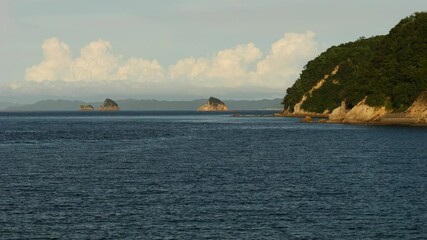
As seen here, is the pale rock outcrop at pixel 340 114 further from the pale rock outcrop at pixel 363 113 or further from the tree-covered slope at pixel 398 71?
the tree-covered slope at pixel 398 71

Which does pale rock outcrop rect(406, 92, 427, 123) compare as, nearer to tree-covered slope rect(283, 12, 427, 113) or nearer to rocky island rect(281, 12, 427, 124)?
rocky island rect(281, 12, 427, 124)

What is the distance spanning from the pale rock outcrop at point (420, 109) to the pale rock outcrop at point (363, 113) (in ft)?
37.2

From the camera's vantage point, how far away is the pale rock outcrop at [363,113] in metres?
164

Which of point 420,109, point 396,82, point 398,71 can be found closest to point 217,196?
point 420,109

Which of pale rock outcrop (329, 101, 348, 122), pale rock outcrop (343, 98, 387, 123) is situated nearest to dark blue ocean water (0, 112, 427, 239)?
pale rock outcrop (343, 98, 387, 123)

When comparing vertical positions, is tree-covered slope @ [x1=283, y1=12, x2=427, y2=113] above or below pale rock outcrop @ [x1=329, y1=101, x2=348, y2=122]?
above

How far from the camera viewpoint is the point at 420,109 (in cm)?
14850

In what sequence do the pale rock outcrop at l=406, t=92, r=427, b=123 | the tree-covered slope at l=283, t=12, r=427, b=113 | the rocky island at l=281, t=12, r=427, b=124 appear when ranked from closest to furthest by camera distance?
the pale rock outcrop at l=406, t=92, r=427, b=123, the rocky island at l=281, t=12, r=427, b=124, the tree-covered slope at l=283, t=12, r=427, b=113

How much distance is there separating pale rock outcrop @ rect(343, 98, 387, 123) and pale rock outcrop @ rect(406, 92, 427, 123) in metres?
11.3

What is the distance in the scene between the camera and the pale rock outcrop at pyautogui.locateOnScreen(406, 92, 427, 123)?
146 metres

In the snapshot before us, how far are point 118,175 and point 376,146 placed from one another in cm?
4802

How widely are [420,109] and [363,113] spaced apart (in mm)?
22671

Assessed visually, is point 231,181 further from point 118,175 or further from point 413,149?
point 413,149

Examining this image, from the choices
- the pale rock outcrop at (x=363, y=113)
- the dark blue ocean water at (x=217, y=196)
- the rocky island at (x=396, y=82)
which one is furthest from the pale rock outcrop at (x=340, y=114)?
the dark blue ocean water at (x=217, y=196)
